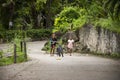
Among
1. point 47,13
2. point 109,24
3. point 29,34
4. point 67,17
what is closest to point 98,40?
point 109,24

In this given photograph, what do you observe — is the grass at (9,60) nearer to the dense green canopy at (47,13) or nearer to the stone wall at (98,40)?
the stone wall at (98,40)

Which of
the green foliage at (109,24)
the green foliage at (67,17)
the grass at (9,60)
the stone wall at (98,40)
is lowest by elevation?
the grass at (9,60)

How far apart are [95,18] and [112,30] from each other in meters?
4.35

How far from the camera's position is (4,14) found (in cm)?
4994

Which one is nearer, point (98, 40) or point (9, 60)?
point (9, 60)

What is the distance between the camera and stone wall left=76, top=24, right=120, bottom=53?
2484cm

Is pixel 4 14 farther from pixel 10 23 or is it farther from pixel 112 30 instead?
pixel 112 30

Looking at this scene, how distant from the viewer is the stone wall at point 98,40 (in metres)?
24.8

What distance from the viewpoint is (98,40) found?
26.6 meters

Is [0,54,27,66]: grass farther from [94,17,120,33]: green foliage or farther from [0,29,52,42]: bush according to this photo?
[0,29,52,42]: bush

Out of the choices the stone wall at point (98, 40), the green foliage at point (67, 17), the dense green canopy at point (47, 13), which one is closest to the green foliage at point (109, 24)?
the dense green canopy at point (47, 13)

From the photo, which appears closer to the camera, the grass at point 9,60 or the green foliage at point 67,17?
the grass at point 9,60

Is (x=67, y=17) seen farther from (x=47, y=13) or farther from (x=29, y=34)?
(x=47, y=13)

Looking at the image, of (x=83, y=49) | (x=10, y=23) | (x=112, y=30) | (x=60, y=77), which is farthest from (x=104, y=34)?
(x=10, y=23)
